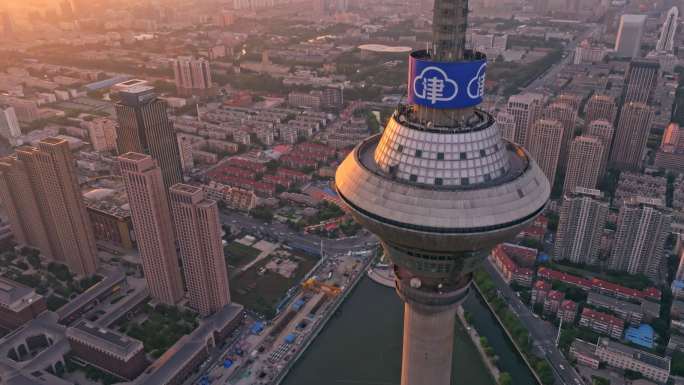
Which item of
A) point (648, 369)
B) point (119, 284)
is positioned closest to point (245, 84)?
point (119, 284)

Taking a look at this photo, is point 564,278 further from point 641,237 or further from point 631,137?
point 631,137

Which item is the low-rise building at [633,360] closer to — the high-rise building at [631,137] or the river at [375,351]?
the river at [375,351]

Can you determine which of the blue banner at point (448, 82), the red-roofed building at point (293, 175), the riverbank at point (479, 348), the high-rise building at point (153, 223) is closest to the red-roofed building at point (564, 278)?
the riverbank at point (479, 348)

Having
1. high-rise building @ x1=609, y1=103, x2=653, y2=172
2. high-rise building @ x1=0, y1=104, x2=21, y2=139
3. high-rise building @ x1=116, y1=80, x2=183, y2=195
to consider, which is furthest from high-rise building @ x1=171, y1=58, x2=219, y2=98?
high-rise building @ x1=609, y1=103, x2=653, y2=172

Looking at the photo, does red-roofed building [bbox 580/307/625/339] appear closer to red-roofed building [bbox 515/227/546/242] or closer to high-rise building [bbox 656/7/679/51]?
red-roofed building [bbox 515/227/546/242]

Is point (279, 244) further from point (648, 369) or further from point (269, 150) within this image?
point (648, 369)

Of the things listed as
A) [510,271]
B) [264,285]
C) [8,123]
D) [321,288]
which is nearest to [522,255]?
[510,271]
